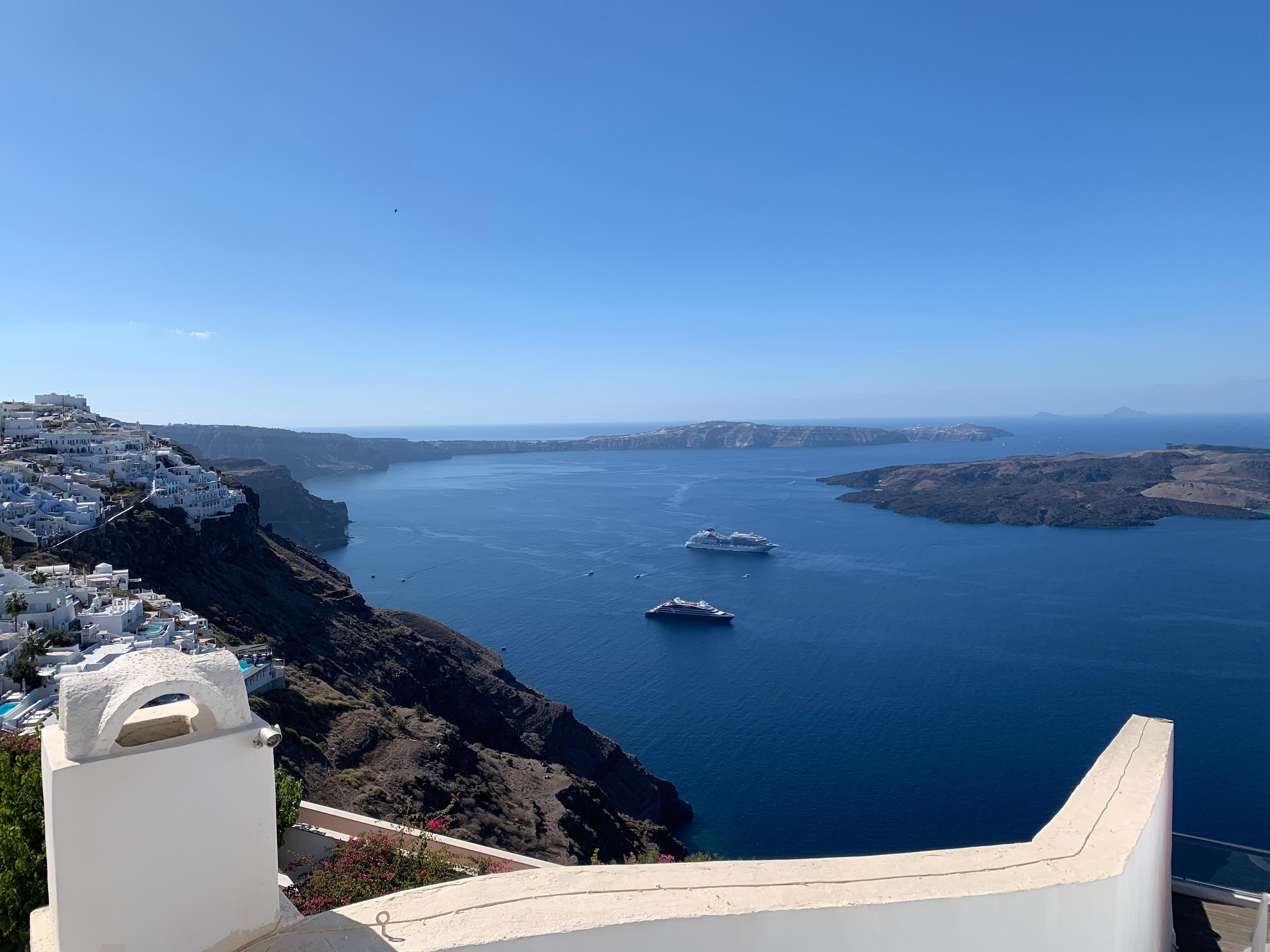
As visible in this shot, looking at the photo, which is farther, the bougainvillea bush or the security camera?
the bougainvillea bush

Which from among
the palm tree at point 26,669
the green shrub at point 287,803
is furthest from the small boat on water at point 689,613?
the green shrub at point 287,803

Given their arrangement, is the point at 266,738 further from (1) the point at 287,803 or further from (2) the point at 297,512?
(2) the point at 297,512

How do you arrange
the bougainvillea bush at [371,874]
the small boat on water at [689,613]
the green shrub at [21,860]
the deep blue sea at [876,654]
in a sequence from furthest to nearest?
the small boat on water at [689,613]
the deep blue sea at [876,654]
the bougainvillea bush at [371,874]
the green shrub at [21,860]

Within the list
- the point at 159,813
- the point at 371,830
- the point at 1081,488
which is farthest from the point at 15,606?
the point at 1081,488

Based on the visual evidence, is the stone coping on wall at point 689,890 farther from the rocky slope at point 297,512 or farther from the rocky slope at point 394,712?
the rocky slope at point 297,512

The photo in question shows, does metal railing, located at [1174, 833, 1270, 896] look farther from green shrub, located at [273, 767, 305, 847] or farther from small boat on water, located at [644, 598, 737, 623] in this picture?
small boat on water, located at [644, 598, 737, 623]

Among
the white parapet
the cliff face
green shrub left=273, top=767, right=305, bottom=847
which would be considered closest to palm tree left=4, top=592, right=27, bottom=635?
green shrub left=273, top=767, right=305, bottom=847

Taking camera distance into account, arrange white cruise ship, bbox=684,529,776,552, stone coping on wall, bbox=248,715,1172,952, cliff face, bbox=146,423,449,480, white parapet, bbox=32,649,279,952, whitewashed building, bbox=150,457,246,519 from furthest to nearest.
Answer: cliff face, bbox=146,423,449,480
white cruise ship, bbox=684,529,776,552
whitewashed building, bbox=150,457,246,519
stone coping on wall, bbox=248,715,1172,952
white parapet, bbox=32,649,279,952

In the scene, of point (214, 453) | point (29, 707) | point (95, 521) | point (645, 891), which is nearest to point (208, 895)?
point (645, 891)
